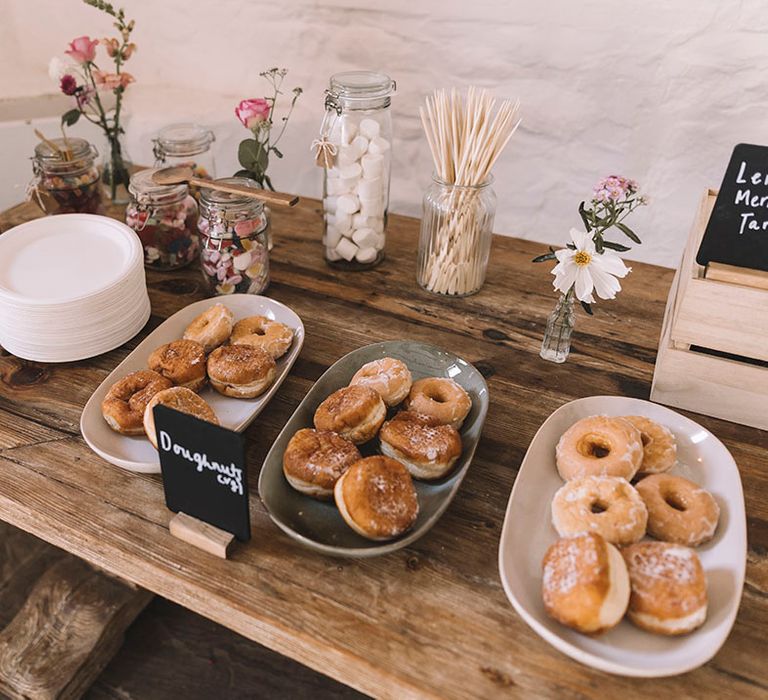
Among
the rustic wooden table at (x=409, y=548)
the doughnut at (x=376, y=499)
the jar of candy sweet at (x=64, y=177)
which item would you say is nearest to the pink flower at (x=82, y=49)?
the jar of candy sweet at (x=64, y=177)

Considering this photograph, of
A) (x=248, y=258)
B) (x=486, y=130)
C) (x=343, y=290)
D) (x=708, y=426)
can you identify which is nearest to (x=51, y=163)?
(x=248, y=258)

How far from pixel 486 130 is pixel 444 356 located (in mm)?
406

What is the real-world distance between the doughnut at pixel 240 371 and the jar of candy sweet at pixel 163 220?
42cm

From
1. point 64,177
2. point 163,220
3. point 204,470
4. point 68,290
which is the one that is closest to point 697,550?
point 204,470

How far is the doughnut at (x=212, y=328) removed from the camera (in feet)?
3.61

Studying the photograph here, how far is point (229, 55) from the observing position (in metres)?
1.75

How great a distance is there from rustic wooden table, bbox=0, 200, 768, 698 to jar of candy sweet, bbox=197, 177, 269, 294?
0.08m

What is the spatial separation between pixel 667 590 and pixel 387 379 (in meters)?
0.44

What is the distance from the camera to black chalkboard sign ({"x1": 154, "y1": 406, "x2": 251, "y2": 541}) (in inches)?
29.8

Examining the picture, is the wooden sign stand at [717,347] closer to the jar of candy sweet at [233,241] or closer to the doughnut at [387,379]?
the doughnut at [387,379]

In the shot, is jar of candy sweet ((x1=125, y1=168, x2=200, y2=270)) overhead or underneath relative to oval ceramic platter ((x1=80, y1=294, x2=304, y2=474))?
overhead

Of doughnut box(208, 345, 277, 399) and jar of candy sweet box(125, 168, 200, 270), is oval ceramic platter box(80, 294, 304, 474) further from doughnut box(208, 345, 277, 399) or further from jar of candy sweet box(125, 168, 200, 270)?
jar of candy sweet box(125, 168, 200, 270)

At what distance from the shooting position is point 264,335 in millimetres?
1118

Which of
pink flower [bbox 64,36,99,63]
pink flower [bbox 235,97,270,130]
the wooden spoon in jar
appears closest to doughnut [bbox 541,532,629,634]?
the wooden spoon in jar
